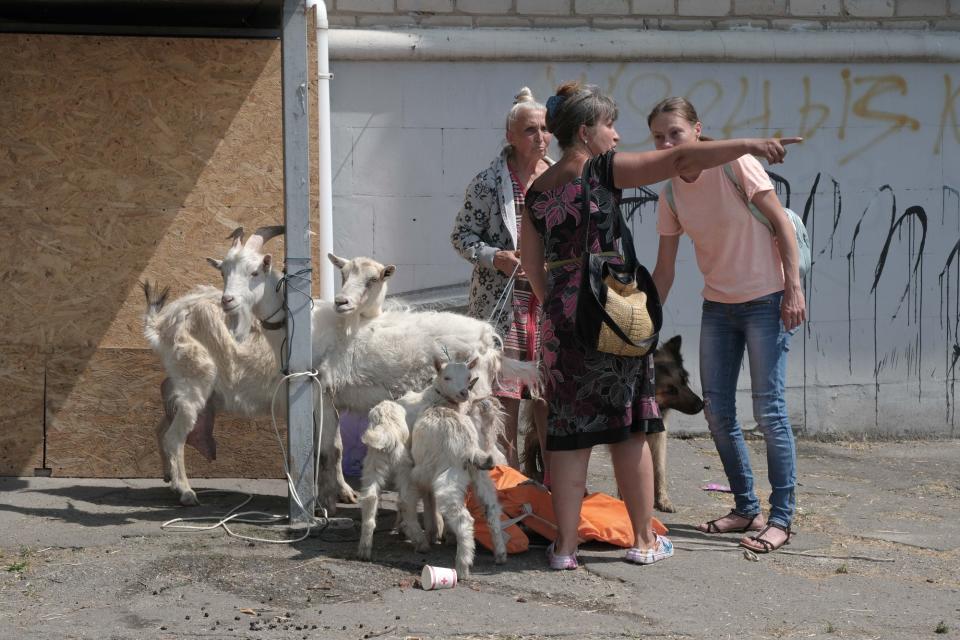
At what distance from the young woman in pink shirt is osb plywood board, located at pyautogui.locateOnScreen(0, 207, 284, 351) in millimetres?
2847

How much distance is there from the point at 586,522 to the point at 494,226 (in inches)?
68.3

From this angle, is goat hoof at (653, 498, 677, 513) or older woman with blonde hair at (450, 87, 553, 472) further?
goat hoof at (653, 498, 677, 513)

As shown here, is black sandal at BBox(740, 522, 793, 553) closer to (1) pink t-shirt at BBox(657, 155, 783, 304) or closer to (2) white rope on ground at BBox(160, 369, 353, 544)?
(1) pink t-shirt at BBox(657, 155, 783, 304)

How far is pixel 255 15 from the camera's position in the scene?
694 cm

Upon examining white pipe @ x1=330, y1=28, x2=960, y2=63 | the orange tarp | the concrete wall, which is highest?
the concrete wall

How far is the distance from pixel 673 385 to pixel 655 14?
3.42m

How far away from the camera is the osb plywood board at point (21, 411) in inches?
292

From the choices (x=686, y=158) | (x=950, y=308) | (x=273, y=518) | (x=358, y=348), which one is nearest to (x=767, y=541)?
(x=686, y=158)

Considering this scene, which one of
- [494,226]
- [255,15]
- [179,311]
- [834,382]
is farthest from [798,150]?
[179,311]

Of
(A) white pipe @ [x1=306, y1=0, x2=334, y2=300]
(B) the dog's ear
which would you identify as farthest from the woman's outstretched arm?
(A) white pipe @ [x1=306, y1=0, x2=334, y2=300]

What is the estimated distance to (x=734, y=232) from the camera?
568 cm

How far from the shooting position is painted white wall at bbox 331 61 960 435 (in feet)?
28.9

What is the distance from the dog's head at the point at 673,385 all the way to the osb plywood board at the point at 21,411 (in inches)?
154

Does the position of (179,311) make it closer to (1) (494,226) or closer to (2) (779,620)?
(1) (494,226)
